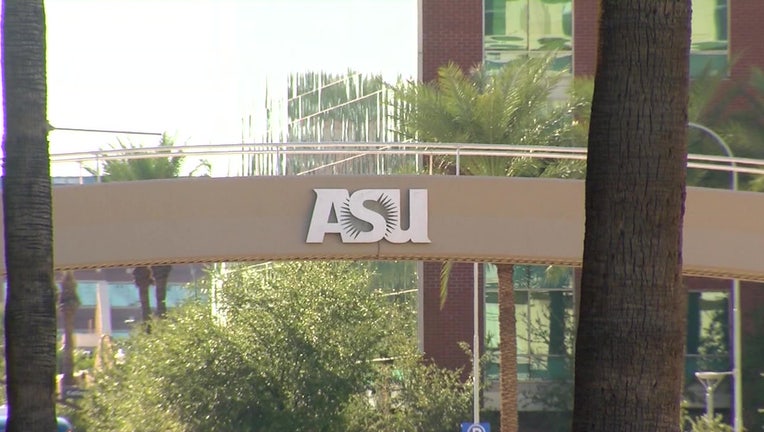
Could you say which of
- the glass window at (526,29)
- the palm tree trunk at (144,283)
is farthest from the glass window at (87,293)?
the glass window at (526,29)

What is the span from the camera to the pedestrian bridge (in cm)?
2025

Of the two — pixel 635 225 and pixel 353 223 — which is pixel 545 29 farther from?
pixel 635 225

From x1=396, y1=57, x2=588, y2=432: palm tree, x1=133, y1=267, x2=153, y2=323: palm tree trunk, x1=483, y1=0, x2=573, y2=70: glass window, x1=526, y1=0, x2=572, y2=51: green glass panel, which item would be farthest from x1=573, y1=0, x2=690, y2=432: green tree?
x1=133, y1=267, x2=153, y2=323: palm tree trunk

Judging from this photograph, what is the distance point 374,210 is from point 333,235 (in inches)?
27.9

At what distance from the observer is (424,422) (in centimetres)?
3828

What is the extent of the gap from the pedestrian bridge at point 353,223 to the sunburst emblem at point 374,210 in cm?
1

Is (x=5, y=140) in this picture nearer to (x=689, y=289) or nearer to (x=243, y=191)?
(x=243, y=191)

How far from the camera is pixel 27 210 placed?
13164 mm

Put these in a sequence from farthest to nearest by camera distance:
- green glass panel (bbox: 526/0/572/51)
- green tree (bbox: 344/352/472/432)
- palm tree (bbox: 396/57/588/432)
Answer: green glass panel (bbox: 526/0/572/51) → green tree (bbox: 344/352/472/432) → palm tree (bbox: 396/57/588/432)

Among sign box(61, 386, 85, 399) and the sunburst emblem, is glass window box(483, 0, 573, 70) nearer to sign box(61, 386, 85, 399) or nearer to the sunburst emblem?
the sunburst emblem

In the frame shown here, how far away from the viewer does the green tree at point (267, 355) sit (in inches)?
1409

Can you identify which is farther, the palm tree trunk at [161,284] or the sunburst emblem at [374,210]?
the palm tree trunk at [161,284]

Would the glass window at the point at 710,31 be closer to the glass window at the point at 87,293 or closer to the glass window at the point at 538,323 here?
the glass window at the point at 538,323

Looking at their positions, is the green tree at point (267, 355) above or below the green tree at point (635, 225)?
below
